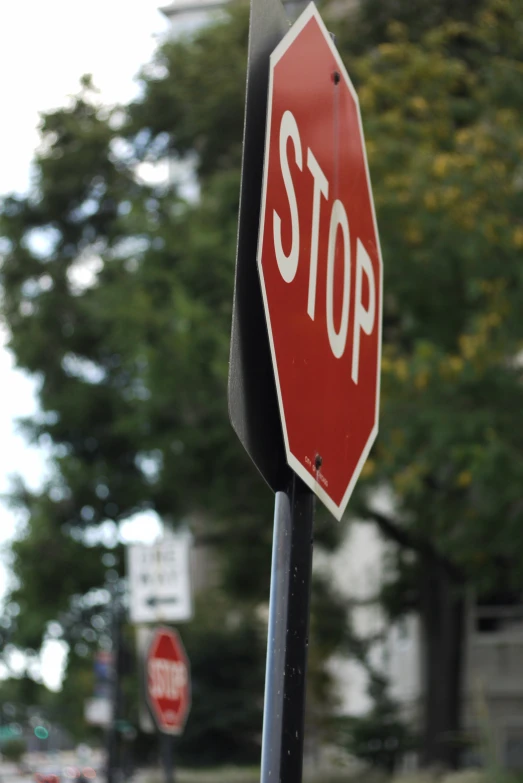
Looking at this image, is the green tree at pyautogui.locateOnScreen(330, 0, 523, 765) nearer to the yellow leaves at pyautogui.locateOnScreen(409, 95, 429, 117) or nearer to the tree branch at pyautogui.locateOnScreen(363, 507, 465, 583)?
the yellow leaves at pyautogui.locateOnScreen(409, 95, 429, 117)

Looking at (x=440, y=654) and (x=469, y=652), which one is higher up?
(x=469, y=652)

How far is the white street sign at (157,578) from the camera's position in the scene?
43.7ft

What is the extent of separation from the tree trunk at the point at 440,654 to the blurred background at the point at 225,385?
0.17ft

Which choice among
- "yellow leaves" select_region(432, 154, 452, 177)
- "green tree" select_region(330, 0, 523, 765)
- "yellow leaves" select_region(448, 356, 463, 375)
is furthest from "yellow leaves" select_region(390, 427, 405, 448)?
"yellow leaves" select_region(432, 154, 452, 177)

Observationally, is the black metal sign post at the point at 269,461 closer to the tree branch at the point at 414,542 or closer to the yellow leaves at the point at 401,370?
the yellow leaves at the point at 401,370

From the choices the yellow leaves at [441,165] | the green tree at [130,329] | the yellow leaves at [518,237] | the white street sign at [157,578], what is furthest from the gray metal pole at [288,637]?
the green tree at [130,329]

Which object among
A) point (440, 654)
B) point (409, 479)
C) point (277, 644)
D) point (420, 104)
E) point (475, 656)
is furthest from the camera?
→ point (475, 656)

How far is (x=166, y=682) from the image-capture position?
12.8 meters

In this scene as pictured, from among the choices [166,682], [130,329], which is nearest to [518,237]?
[166,682]

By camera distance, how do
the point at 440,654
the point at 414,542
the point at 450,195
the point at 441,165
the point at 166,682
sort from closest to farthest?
the point at 166,682 → the point at 441,165 → the point at 450,195 → the point at 414,542 → the point at 440,654

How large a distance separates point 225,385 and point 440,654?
335 inches

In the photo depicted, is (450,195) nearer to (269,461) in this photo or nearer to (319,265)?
(319,265)

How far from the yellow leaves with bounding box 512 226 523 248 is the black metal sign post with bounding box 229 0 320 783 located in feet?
36.6

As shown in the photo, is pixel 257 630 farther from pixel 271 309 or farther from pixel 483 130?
pixel 271 309
